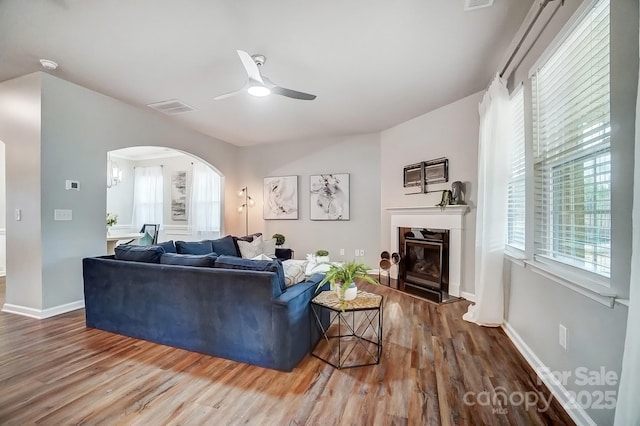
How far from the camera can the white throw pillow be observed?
466 cm

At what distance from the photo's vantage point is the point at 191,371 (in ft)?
7.03

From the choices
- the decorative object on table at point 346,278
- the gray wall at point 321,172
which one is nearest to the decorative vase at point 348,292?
the decorative object on table at point 346,278

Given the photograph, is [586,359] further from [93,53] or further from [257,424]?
[93,53]

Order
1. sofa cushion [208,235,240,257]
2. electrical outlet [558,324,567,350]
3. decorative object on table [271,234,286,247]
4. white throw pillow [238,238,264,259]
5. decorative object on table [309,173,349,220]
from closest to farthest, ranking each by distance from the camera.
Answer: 1. electrical outlet [558,324,567,350]
2. sofa cushion [208,235,240,257]
3. white throw pillow [238,238,264,259]
4. decorative object on table [309,173,349,220]
5. decorative object on table [271,234,286,247]

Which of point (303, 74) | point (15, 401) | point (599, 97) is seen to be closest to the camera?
point (599, 97)

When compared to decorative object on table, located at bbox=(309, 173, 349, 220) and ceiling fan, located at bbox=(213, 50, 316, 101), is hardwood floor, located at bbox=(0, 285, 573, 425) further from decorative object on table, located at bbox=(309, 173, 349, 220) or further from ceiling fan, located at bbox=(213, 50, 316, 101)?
decorative object on table, located at bbox=(309, 173, 349, 220)

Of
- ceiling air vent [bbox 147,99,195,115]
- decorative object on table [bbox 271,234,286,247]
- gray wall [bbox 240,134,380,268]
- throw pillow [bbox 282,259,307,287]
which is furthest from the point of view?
decorative object on table [bbox 271,234,286,247]

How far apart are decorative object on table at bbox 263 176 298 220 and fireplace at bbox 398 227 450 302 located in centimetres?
236

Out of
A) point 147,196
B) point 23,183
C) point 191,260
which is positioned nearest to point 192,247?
point 191,260

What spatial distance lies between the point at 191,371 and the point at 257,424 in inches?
32.4

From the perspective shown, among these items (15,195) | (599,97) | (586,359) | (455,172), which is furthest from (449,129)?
(15,195)

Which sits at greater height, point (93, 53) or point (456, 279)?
point (93, 53)

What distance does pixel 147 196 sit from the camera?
23.4 feet

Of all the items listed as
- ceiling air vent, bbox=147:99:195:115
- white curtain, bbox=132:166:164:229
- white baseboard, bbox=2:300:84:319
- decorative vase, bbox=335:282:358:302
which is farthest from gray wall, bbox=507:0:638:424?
white curtain, bbox=132:166:164:229
